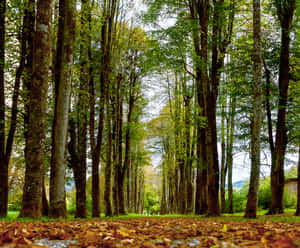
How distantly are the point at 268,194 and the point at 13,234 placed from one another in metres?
22.9

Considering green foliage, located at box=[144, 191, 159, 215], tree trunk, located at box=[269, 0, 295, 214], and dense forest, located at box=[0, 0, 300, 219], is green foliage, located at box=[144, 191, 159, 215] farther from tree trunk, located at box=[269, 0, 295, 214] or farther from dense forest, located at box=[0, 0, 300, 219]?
tree trunk, located at box=[269, 0, 295, 214]

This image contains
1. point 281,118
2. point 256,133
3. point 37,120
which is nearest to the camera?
point 37,120

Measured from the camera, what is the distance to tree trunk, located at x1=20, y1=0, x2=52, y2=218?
734 centimetres

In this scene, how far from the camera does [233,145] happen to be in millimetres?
20984

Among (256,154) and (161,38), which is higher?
(161,38)

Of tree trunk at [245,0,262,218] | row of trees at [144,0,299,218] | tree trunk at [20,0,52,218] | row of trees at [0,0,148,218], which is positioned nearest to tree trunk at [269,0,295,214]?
row of trees at [144,0,299,218]

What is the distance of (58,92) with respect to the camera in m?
9.13

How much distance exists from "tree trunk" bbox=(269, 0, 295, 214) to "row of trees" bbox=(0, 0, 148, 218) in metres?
8.69

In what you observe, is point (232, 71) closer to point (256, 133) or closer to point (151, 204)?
point (256, 133)

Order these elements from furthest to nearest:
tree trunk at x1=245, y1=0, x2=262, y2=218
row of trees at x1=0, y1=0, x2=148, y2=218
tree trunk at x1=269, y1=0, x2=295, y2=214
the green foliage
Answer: the green foliage, tree trunk at x1=269, y1=0, x2=295, y2=214, tree trunk at x1=245, y1=0, x2=262, y2=218, row of trees at x1=0, y1=0, x2=148, y2=218

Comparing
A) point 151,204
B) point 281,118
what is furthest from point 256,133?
point 151,204

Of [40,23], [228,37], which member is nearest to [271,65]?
[228,37]

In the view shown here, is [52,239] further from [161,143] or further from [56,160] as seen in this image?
[161,143]

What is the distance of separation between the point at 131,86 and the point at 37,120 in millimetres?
15865
